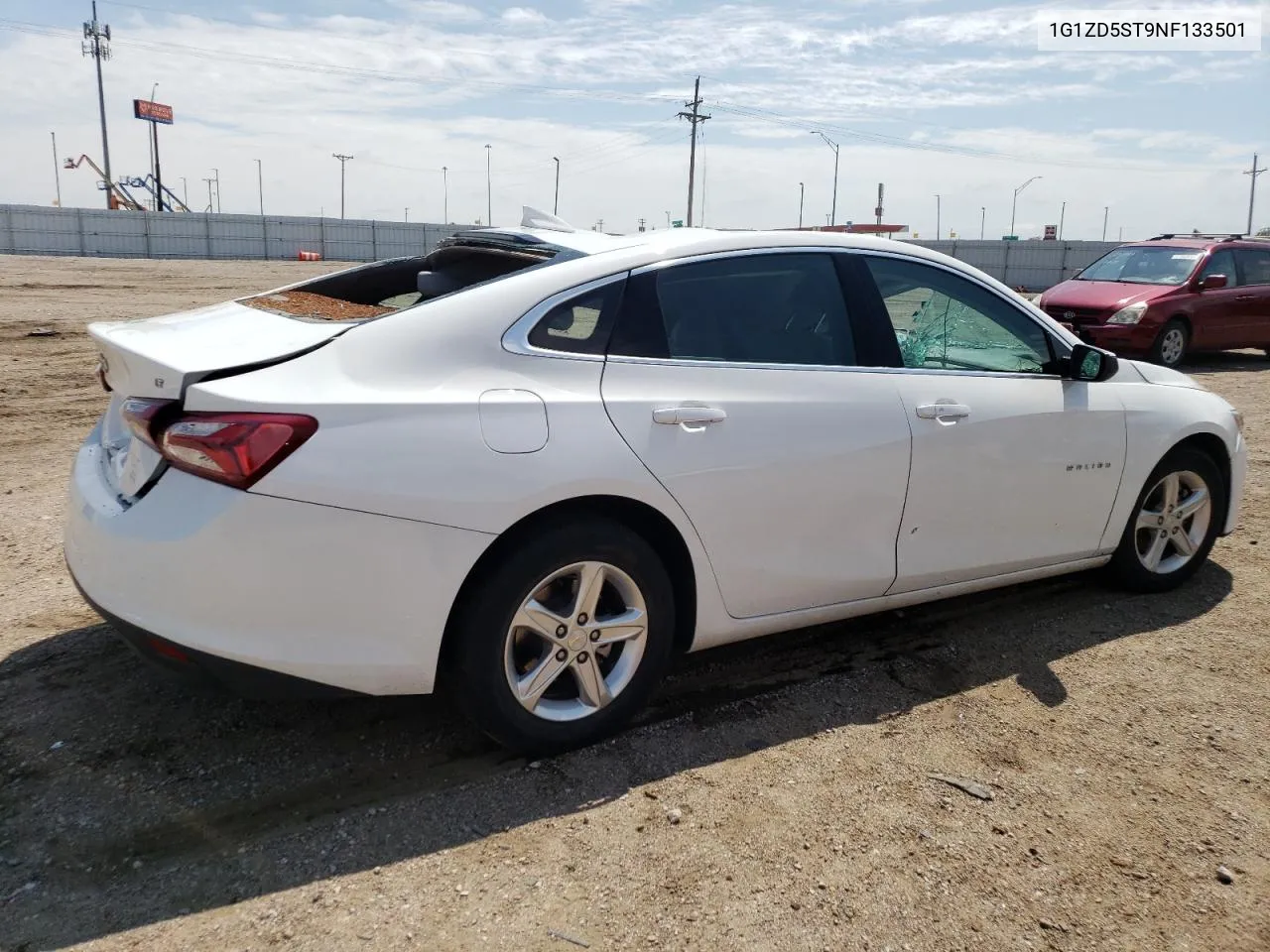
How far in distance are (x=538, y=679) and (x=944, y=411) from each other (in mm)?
1817

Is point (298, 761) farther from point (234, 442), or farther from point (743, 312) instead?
point (743, 312)

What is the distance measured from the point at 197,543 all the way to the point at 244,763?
2.82 feet

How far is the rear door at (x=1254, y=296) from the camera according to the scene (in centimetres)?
1383

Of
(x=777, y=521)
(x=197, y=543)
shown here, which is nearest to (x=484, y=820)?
(x=197, y=543)

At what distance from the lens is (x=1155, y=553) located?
4.76 metres

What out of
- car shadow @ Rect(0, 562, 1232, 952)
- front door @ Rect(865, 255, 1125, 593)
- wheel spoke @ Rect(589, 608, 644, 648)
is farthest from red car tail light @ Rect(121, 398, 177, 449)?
front door @ Rect(865, 255, 1125, 593)

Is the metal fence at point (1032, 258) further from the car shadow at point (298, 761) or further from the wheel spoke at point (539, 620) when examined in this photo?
the wheel spoke at point (539, 620)

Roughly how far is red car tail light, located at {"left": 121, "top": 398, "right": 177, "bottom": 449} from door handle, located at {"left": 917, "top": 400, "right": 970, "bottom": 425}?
2.50m

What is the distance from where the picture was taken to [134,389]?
2938 millimetres

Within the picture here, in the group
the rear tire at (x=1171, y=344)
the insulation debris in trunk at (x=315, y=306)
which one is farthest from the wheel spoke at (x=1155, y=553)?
the rear tire at (x=1171, y=344)

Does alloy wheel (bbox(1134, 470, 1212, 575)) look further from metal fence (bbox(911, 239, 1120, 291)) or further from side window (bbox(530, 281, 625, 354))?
metal fence (bbox(911, 239, 1120, 291))

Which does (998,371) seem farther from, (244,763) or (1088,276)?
(1088,276)

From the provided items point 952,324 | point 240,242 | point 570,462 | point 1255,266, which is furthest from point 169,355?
point 240,242

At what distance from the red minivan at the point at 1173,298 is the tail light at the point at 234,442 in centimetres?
1221
